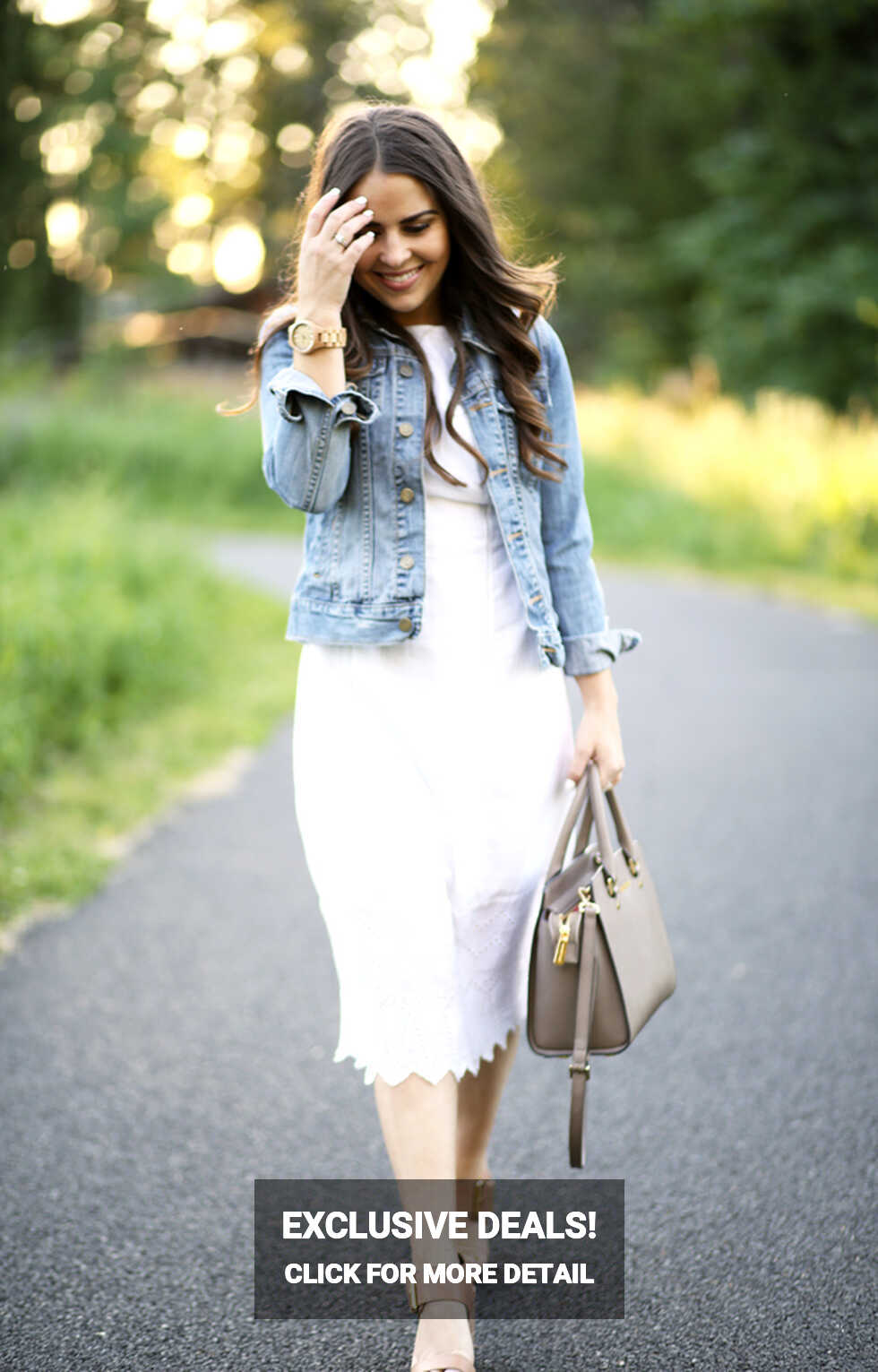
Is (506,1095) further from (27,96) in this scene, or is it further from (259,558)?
(27,96)

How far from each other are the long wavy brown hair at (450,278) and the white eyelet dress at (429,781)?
0.07m

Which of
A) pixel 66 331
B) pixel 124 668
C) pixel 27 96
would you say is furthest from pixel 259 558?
pixel 66 331

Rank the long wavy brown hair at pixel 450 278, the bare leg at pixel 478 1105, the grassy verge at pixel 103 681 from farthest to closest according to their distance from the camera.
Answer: the grassy verge at pixel 103 681, the bare leg at pixel 478 1105, the long wavy brown hair at pixel 450 278

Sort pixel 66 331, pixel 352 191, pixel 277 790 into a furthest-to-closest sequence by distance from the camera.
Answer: pixel 66 331 → pixel 277 790 → pixel 352 191

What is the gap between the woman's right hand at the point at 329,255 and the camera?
204cm

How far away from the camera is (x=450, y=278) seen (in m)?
2.33

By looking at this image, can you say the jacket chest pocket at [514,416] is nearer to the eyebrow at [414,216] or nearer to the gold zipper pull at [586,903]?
the eyebrow at [414,216]

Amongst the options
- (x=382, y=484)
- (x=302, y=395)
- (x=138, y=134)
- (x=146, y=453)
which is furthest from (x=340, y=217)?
(x=138, y=134)

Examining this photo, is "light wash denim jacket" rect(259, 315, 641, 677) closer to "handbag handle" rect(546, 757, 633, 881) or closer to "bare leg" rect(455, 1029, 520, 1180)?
"handbag handle" rect(546, 757, 633, 881)

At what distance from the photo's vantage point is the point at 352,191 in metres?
2.14

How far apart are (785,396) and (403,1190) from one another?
22.3m

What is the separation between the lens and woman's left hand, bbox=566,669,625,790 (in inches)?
94.9

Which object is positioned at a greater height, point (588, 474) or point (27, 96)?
point (27, 96)

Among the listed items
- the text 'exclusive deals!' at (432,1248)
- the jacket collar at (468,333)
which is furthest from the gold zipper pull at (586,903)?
the jacket collar at (468,333)
